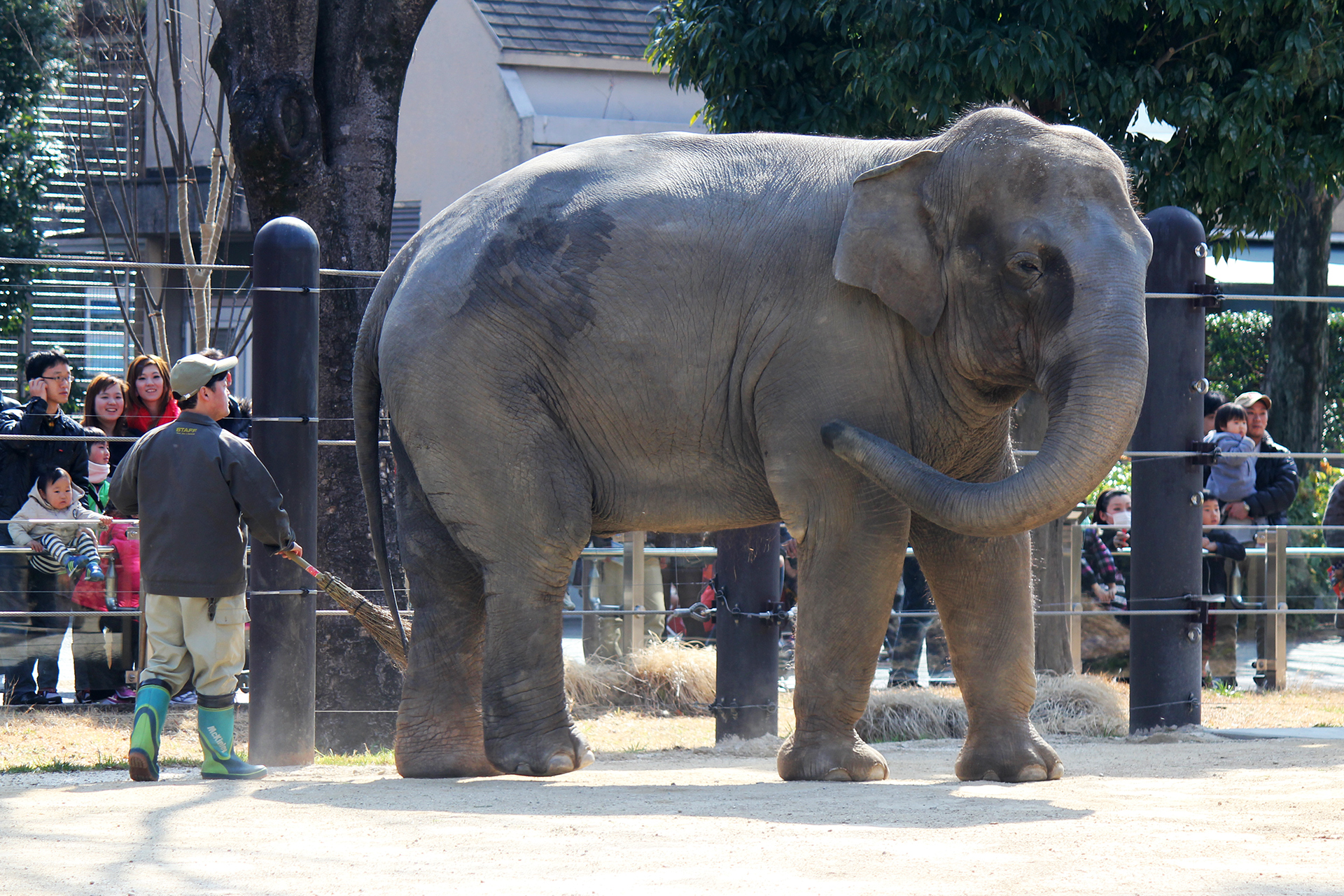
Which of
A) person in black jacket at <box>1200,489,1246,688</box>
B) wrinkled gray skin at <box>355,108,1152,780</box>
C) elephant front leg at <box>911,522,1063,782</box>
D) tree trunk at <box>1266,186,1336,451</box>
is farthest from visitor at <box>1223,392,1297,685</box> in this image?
tree trunk at <box>1266,186,1336,451</box>

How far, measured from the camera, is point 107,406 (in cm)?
877

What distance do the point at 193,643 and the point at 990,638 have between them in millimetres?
2864

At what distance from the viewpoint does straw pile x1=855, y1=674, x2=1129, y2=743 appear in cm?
743

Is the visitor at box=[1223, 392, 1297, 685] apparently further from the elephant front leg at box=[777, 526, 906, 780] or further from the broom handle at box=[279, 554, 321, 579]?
the broom handle at box=[279, 554, 321, 579]

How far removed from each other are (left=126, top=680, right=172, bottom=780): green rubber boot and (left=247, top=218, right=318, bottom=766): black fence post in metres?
0.61

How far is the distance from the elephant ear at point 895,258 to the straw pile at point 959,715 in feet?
9.31

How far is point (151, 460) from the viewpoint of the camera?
19.6ft

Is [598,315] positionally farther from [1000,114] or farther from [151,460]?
[151,460]

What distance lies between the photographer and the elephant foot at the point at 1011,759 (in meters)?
5.39

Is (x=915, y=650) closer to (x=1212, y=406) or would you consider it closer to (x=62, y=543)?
(x=1212, y=406)

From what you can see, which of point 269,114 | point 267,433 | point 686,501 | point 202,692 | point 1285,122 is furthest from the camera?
point 1285,122

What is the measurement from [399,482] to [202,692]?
107cm

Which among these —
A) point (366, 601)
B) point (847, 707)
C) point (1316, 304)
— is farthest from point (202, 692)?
point (1316, 304)

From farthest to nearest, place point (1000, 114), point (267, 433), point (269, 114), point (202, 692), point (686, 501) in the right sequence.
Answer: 1. point (269, 114)
2. point (267, 433)
3. point (202, 692)
4. point (686, 501)
5. point (1000, 114)
